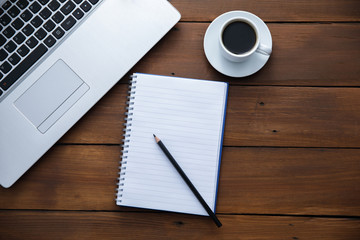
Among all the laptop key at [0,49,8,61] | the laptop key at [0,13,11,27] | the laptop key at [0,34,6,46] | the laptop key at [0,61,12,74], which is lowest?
the laptop key at [0,61,12,74]

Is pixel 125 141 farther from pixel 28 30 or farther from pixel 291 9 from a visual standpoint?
pixel 291 9

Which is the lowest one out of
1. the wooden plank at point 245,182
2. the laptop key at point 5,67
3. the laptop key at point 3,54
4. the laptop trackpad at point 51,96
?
the wooden plank at point 245,182

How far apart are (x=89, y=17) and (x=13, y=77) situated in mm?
187

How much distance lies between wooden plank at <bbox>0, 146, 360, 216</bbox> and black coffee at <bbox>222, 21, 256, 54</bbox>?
0.21 m

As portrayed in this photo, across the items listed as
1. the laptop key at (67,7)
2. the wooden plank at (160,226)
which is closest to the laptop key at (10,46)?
the laptop key at (67,7)

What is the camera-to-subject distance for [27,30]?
601mm

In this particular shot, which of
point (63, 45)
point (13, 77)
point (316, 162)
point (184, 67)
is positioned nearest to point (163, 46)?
point (184, 67)

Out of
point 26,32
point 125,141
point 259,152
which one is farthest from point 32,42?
point 259,152

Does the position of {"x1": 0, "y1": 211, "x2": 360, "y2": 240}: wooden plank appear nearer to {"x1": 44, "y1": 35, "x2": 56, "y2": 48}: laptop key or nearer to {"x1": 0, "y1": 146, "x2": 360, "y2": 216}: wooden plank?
{"x1": 0, "y1": 146, "x2": 360, "y2": 216}: wooden plank

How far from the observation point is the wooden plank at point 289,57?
2.17 ft

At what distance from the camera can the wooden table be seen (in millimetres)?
646

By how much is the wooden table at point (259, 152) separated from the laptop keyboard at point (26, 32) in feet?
0.51

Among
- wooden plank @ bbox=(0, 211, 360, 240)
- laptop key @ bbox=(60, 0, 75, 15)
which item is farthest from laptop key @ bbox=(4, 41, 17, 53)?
wooden plank @ bbox=(0, 211, 360, 240)

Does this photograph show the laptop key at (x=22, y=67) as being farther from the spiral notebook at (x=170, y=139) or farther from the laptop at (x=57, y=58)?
the spiral notebook at (x=170, y=139)
